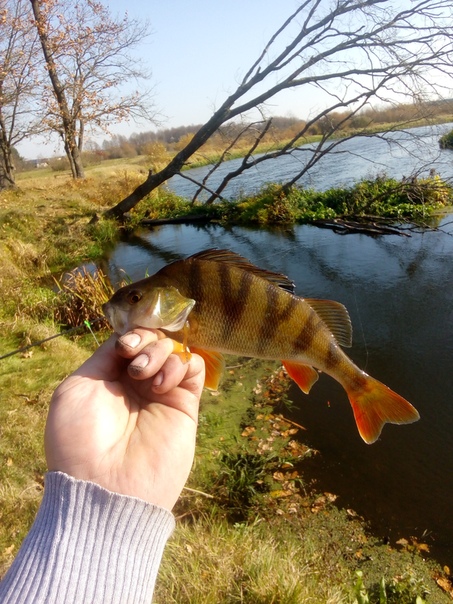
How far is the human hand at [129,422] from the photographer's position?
70.5 inches

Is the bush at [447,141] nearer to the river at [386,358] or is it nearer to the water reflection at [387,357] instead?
the river at [386,358]

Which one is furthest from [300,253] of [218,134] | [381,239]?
[218,134]

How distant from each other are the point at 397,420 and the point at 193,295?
1338 mm

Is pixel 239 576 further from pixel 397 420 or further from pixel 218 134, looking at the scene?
pixel 218 134

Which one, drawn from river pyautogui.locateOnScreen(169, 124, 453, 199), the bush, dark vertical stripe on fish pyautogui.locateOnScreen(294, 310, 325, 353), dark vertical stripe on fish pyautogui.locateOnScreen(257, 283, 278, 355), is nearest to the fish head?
dark vertical stripe on fish pyautogui.locateOnScreen(257, 283, 278, 355)

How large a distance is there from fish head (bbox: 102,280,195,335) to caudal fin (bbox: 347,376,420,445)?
114 cm

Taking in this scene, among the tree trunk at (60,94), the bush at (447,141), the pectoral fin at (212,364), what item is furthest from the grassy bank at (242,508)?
the bush at (447,141)

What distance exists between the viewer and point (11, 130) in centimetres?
2500

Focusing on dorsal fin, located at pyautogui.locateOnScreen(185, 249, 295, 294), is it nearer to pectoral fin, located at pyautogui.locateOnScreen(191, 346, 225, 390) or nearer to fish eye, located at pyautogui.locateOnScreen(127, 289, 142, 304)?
fish eye, located at pyautogui.locateOnScreen(127, 289, 142, 304)

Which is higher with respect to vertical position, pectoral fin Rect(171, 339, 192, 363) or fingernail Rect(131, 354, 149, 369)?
fingernail Rect(131, 354, 149, 369)

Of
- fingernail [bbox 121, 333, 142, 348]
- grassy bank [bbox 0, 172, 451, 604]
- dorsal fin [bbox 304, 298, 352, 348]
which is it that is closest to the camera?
fingernail [bbox 121, 333, 142, 348]

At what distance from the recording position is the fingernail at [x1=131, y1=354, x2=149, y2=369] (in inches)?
72.2

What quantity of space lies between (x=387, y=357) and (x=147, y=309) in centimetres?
688

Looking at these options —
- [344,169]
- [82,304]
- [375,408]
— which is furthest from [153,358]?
[344,169]
